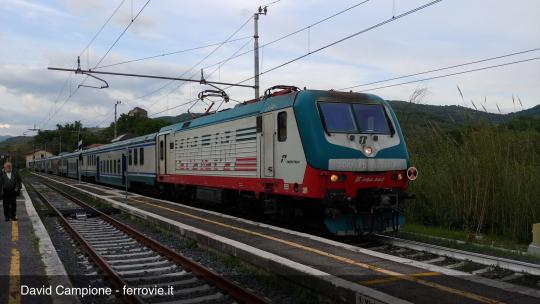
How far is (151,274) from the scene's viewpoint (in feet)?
25.3

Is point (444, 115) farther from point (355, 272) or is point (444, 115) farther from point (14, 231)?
point (14, 231)


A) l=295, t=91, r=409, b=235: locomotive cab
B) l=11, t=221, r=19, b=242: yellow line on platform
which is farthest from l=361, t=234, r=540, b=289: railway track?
l=11, t=221, r=19, b=242: yellow line on platform

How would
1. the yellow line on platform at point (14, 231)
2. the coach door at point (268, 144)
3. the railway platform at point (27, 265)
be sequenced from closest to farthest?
the railway platform at point (27, 265), the yellow line on platform at point (14, 231), the coach door at point (268, 144)

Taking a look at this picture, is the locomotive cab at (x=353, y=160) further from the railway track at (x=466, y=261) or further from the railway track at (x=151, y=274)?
the railway track at (x=151, y=274)

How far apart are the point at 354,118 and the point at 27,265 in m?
6.48

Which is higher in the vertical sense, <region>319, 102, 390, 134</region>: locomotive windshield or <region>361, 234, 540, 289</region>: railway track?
<region>319, 102, 390, 134</region>: locomotive windshield

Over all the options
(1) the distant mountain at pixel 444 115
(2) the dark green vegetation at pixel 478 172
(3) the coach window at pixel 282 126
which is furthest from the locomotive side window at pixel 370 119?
(2) the dark green vegetation at pixel 478 172

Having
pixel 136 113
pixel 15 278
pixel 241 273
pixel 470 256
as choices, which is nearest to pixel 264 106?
pixel 241 273

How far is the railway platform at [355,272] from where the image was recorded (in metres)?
5.70

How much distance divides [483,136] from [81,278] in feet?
29.5

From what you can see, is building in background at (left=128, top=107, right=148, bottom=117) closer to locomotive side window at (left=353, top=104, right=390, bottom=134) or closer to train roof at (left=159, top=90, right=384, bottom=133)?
train roof at (left=159, top=90, right=384, bottom=133)

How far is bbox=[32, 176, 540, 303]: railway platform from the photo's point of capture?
570 cm

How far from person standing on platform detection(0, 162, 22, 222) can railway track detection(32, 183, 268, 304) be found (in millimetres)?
1779

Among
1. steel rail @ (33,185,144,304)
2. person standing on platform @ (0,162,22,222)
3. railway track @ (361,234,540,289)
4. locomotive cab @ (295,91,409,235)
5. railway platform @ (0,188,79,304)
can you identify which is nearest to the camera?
railway platform @ (0,188,79,304)
